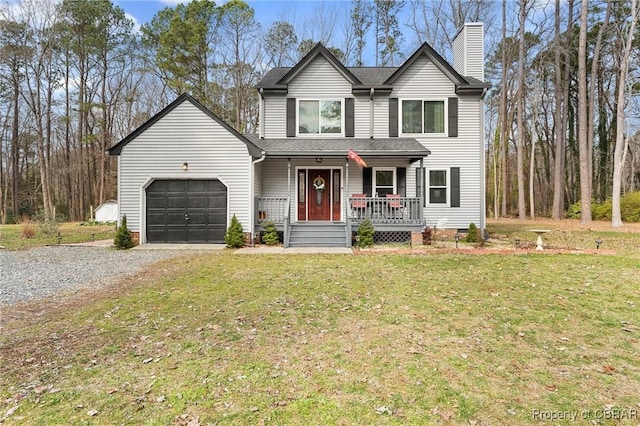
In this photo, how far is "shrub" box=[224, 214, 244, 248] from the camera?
11750mm

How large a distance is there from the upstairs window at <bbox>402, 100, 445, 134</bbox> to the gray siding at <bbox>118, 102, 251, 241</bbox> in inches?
255

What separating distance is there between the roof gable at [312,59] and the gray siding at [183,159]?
364 centimetres

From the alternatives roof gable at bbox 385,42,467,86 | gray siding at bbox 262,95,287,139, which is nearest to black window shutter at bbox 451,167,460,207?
roof gable at bbox 385,42,467,86

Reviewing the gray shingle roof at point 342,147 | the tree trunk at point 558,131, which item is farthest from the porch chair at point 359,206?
the tree trunk at point 558,131

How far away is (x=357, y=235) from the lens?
1208 cm

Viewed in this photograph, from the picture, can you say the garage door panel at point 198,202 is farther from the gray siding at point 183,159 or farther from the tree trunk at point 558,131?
the tree trunk at point 558,131

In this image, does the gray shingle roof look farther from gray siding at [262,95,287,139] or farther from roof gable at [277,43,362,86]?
roof gable at [277,43,362,86]

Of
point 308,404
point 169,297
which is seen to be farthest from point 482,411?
point 169,297

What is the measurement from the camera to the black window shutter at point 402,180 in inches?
546

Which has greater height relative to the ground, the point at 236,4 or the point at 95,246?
the point at 236,4

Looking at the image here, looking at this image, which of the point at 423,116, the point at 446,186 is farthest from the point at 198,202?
the point at 446,186

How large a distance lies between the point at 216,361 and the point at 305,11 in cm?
2748

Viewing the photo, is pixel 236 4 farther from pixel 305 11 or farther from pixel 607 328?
pixel 607 328

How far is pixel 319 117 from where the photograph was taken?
563 inches
